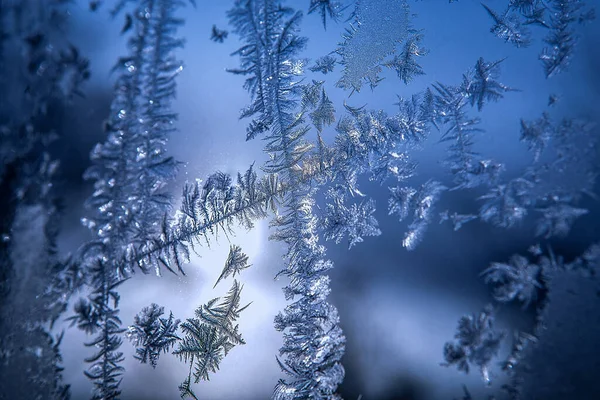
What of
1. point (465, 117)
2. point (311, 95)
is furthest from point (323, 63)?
point (465, 117)

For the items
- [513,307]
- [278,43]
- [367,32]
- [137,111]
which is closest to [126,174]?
[137,111]

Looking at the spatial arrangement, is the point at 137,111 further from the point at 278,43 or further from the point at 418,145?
the point at 418,145

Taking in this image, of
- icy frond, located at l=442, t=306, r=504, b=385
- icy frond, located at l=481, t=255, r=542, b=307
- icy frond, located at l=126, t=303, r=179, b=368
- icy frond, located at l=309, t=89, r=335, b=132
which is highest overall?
icy frond, located at l=309, t=89, r=335, b=132

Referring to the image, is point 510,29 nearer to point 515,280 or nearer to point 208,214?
point 515,280

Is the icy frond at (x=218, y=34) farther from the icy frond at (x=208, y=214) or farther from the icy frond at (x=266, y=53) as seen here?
the icy frond at (x=208, y=214)

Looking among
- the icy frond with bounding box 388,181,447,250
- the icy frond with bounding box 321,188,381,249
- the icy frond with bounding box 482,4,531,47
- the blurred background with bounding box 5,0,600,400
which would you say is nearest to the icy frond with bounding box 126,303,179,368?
the blurred background with bounding box 5,0,600,400

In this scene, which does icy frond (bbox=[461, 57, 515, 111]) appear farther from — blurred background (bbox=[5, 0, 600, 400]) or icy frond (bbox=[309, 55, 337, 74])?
icy frond (bbox=[309, 55, 337, 74])
